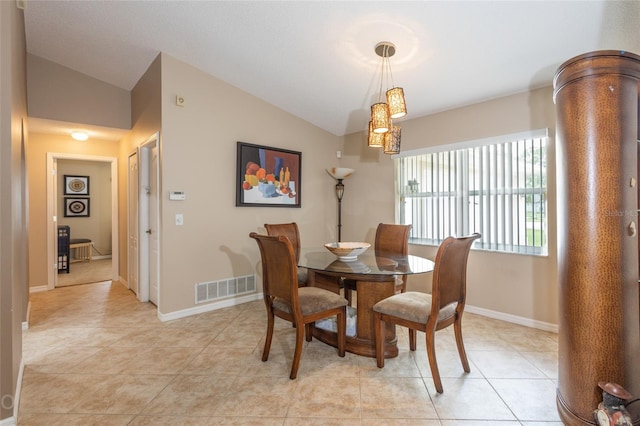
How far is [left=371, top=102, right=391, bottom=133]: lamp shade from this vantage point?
2.24 metres

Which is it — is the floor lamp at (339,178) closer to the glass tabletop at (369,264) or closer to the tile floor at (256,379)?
the glass tabletop at (369,264)

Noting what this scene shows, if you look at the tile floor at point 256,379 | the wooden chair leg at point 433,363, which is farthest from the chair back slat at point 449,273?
→ the tile floor at point 256,379

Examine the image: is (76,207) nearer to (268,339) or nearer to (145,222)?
(145,222)

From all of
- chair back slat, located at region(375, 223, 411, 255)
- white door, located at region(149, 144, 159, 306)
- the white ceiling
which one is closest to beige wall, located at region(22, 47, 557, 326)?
the white ceiling

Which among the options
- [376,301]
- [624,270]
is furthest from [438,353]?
[624,270]

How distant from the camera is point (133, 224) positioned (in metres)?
4.12

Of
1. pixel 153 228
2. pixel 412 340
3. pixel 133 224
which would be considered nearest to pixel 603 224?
pixel 412 340

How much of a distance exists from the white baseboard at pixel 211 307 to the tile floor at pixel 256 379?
0.38ft

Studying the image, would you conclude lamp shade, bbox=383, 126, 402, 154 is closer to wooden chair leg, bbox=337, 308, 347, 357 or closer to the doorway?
wooden chair leg, bbox=337, 308, 347, 357

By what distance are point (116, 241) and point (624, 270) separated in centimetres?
572

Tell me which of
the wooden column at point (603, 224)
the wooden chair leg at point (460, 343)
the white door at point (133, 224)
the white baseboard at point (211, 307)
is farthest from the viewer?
the white door at point (133, 224)

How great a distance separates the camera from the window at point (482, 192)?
9.72 ft

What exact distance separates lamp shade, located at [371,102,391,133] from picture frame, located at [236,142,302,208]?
1922 mm

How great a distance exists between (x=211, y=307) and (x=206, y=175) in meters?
1.50
